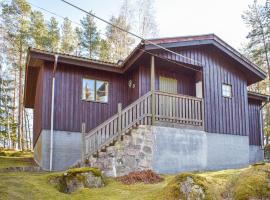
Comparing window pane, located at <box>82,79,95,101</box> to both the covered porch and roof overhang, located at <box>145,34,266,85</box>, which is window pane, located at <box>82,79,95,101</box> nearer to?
the covered porch

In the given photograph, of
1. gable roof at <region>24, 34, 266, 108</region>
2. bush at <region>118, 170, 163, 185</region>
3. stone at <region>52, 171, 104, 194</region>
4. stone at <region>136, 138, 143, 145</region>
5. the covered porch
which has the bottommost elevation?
bush at <region>118, 170, 163, 185</region>

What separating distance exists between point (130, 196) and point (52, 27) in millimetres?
25290

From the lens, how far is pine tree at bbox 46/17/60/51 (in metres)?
27.0

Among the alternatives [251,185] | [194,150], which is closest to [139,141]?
[194,150]

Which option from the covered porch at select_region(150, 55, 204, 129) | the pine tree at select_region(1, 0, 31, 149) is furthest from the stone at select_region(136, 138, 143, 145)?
the pine tree at select_region(1, 0, 31, 149)

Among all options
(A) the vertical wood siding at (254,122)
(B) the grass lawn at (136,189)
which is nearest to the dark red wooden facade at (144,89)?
(A) the vertical wood siding at (254,122)

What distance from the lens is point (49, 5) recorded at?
808 cm

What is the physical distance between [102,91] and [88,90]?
659mm

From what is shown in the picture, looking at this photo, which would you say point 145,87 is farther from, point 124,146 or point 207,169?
point 207,169

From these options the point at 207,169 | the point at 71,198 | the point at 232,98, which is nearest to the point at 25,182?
the point at 71,198

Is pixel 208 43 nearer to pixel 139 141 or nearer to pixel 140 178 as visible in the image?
pixel 139 141

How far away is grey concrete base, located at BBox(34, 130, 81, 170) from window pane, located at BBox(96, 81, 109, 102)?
1888 mm

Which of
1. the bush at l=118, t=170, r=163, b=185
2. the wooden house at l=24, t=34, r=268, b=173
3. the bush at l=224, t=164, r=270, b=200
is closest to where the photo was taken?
the bush at l=224, t=164, r=270, b=200

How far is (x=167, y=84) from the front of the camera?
13062 millimetres
